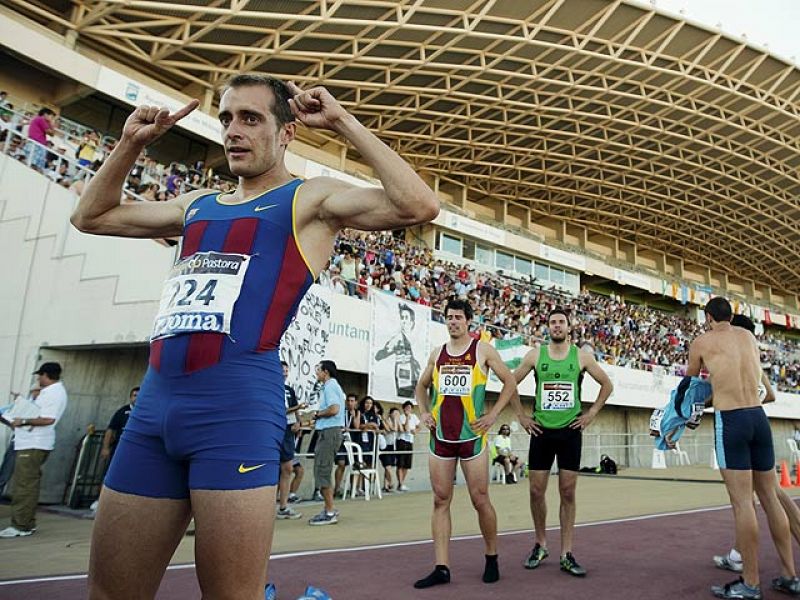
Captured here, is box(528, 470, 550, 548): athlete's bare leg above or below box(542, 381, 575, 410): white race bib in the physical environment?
below

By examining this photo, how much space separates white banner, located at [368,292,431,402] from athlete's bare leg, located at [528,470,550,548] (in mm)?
7176

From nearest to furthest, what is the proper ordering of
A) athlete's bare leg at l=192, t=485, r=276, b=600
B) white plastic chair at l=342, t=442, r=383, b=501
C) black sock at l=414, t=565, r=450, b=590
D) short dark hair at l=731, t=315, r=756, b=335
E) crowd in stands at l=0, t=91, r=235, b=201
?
1. athlete's bare leg at l=192, t=485, r=276, b=600
2. black sock at l=414, t=565, r=450, b=590
3. short dark hair at l=731, t=315, r=756, b=335
4. crowd in stands at l=0, t=91, r=235, b=201
5. white plastic chair at l=342, t=442, r=383, b=501

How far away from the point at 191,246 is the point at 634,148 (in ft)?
103

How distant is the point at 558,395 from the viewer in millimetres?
5164

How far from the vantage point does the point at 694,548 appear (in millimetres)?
5590

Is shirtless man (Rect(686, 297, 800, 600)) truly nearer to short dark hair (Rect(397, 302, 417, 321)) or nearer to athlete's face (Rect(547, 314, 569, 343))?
athlete's face (Rect(547, 314, 569, 343))

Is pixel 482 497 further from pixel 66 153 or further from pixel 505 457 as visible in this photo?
pixel 66 153

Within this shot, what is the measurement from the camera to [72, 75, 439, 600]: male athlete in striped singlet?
5.21 feet

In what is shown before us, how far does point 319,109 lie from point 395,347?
11010 millimetres

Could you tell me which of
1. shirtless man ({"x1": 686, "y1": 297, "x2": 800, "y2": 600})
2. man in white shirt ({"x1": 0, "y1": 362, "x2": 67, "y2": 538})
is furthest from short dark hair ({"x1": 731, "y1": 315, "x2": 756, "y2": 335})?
man in white shirt ({"x1": 0, "y1": 362, "x2": 67, "y2": 538})

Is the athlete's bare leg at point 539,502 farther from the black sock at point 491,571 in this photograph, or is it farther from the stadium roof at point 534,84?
the stadium roof at point 534,84

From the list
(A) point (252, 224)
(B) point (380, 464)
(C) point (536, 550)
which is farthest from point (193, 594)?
(B) point (380, 464)

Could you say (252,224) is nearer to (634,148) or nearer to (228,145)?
(228,145)

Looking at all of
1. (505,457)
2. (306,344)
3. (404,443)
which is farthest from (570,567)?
(505,457)
